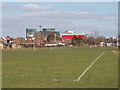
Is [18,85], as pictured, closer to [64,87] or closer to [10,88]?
[10,88]

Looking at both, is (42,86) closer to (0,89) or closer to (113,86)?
(0,89)

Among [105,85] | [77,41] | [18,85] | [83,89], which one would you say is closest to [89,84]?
[105,85]

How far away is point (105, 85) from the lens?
14.6 metres

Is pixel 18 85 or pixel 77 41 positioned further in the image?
pixel 77 41

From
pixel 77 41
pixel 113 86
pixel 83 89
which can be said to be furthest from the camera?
pixel 77 41

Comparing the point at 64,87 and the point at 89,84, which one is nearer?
the point at 64,87

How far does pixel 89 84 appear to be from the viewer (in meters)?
14.9

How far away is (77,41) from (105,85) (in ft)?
568

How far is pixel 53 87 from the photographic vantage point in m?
13.9

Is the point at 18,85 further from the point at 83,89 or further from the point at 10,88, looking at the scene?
the point at 83,89

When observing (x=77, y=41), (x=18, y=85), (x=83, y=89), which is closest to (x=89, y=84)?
(x=83, y=89)

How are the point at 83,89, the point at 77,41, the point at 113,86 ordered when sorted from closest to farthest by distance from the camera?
the point at 83,89 < the point at 113,86 < the point at 77,41

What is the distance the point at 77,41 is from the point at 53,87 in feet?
571

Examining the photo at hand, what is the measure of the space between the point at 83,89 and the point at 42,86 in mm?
1855
